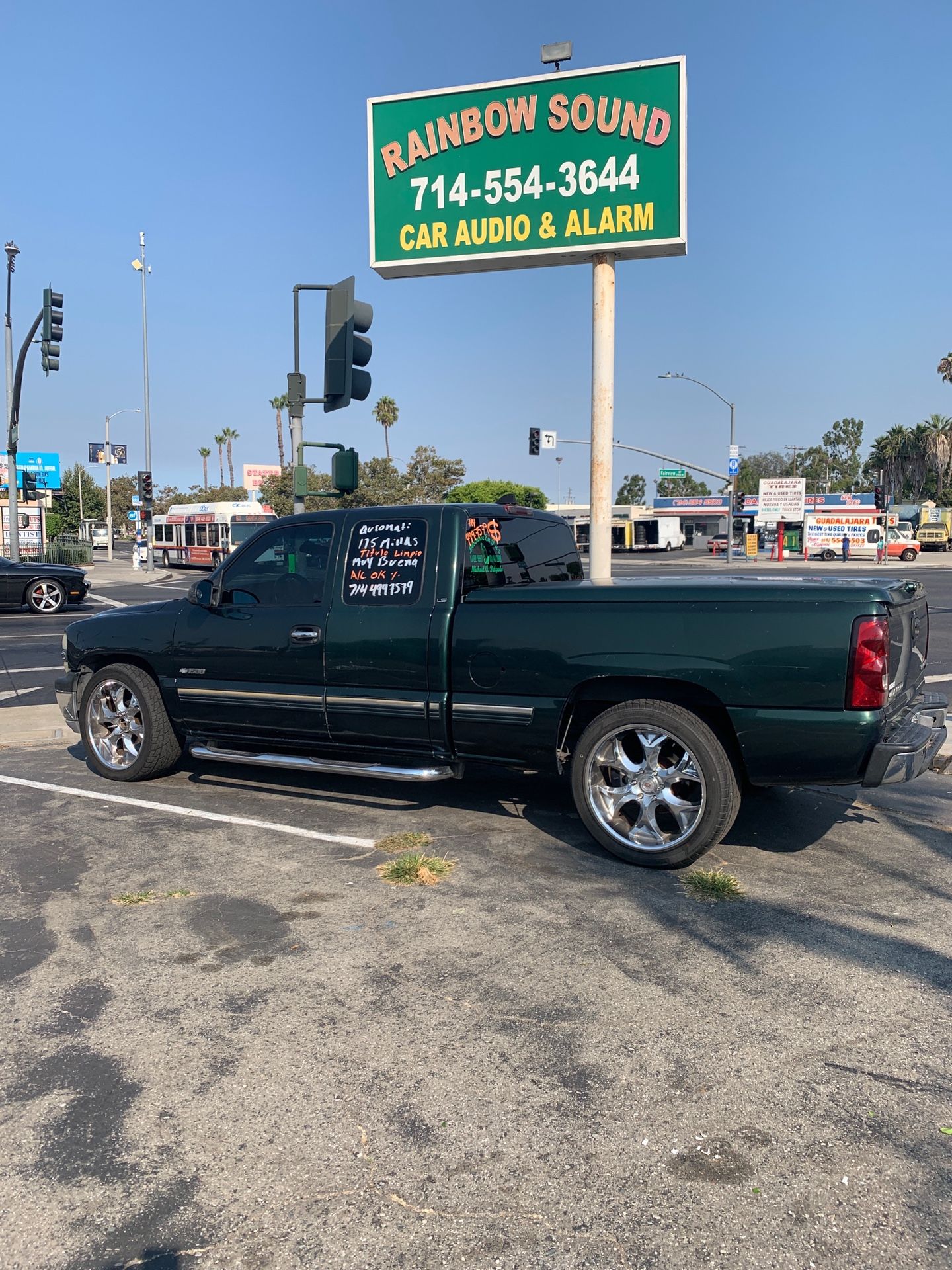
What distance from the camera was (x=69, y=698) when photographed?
731cm

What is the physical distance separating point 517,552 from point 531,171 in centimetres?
700

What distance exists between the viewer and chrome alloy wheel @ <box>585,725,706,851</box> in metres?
5.01

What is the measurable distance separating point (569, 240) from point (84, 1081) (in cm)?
1033

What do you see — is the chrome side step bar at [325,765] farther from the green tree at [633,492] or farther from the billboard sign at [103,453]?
the green tree at [633,492]

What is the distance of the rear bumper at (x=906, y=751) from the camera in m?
4.61

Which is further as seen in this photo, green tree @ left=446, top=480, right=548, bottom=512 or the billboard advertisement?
green tree @ left=446, top=480, right=548, bottom=512

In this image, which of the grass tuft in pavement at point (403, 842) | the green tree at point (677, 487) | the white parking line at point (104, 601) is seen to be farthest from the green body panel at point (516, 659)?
the green tree at point (677, 487)

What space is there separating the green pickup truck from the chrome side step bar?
25mm

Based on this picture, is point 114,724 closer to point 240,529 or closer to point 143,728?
point 143,728

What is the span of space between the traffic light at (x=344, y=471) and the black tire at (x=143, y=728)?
10.2ft

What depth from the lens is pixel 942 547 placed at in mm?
63562

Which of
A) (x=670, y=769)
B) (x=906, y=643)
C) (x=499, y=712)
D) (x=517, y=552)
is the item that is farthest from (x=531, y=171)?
(x=670, y=769)

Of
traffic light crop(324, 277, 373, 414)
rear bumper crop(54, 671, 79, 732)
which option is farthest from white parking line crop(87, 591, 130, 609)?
rear bumper crop(54, 671, 79, 732)

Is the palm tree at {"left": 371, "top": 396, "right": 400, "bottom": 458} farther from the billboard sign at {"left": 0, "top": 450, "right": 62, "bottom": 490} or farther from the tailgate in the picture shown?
the tailgate
